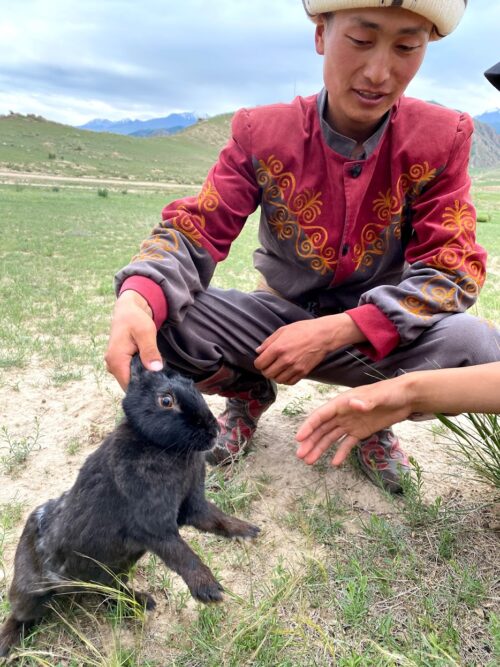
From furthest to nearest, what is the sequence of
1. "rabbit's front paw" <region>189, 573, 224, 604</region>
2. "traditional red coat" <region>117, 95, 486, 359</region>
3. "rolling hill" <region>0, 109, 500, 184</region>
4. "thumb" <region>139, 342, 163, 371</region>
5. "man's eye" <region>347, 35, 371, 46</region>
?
"rolling hill" <region>0, 109, 500, 184</region> → "traditional red coat" <region>117, 95, 486, 359</region> → "man's eye" <region>347, 35, 371, 46</region> → "thumb" <region>139, 342, 163, 371</region> → "rabbit's front paw" <region>189, 573, 224, 604</region>

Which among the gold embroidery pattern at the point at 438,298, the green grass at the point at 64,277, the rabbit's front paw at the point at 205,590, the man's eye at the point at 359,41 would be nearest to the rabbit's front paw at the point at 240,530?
the rabbit's front paw at the point at 205,590

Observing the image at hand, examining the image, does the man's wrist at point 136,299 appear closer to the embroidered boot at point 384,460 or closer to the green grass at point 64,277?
the embroidered boot at point 384,460

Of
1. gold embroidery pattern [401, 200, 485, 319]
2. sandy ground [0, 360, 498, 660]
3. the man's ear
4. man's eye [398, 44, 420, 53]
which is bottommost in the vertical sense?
sandy ground [0, 360, 498, 660]

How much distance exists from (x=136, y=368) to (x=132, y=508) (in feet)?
1.41

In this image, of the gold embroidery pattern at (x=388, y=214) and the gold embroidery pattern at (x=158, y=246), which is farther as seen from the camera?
the gold embroidery pattern at (x=388, y=214)

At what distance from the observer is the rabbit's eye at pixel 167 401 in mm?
1700

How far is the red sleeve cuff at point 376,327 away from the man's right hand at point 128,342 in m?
0.83

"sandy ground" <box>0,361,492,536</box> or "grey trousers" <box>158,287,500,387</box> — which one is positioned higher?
"grey trousers" <box>158,287,500,387</box>

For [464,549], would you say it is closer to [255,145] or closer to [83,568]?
[83,568]

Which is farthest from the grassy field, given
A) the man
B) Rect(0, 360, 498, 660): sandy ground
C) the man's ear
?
the man's ear

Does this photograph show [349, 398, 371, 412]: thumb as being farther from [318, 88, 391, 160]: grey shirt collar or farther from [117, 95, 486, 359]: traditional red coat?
[318, 88, 391, 160]: grey shirt collar

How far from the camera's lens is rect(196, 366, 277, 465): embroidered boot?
277 cm

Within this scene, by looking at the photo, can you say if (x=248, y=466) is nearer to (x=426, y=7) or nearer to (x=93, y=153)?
(x=426, y=7)

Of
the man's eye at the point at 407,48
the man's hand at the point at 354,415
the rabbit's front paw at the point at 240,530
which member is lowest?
the rabbit's front paw at the point at 240,530
